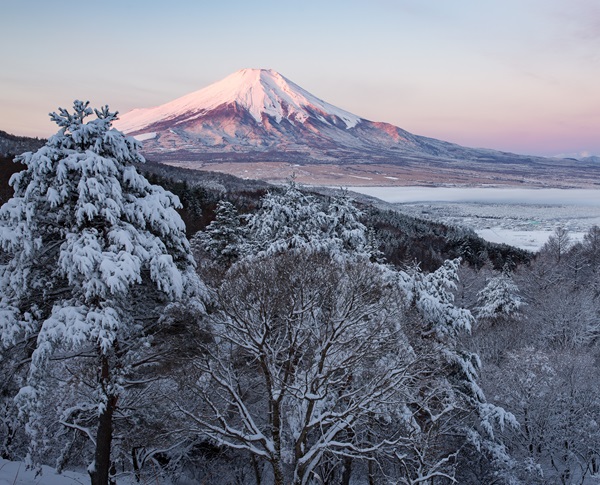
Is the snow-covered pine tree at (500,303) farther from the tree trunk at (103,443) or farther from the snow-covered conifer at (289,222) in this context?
the tree trunk at (103,443)

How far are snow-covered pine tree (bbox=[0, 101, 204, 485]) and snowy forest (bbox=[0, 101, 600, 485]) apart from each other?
4cm

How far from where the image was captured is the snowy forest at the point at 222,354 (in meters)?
8.87

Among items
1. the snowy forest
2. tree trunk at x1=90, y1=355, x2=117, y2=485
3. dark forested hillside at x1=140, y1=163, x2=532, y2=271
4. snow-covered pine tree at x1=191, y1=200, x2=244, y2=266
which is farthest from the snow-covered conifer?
dark forested hillside at x1=140, y1=163, x2=532, y2=271

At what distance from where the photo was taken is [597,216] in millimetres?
128625

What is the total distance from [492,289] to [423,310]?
2489 cm

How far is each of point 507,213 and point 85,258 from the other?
154m

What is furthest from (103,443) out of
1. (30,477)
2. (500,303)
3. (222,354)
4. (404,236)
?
(404,236)

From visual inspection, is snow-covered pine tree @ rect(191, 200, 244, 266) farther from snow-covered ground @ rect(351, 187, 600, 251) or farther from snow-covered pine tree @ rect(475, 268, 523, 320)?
snow-covered ground @ rect(351, 187, 600, 251)

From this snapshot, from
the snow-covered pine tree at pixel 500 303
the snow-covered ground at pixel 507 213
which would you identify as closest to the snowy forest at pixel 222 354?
the snow-covered pine tree at pixel 500 303

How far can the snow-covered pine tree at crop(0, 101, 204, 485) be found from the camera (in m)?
8.46

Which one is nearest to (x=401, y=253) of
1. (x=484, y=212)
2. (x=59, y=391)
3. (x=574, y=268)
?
(x=574, y=268)

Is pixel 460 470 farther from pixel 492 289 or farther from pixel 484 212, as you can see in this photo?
pixel 484 212

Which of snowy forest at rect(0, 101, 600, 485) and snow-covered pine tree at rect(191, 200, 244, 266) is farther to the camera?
snow-covered pine tree at rect(191, 200, 244, 266)

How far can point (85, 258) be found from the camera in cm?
830
